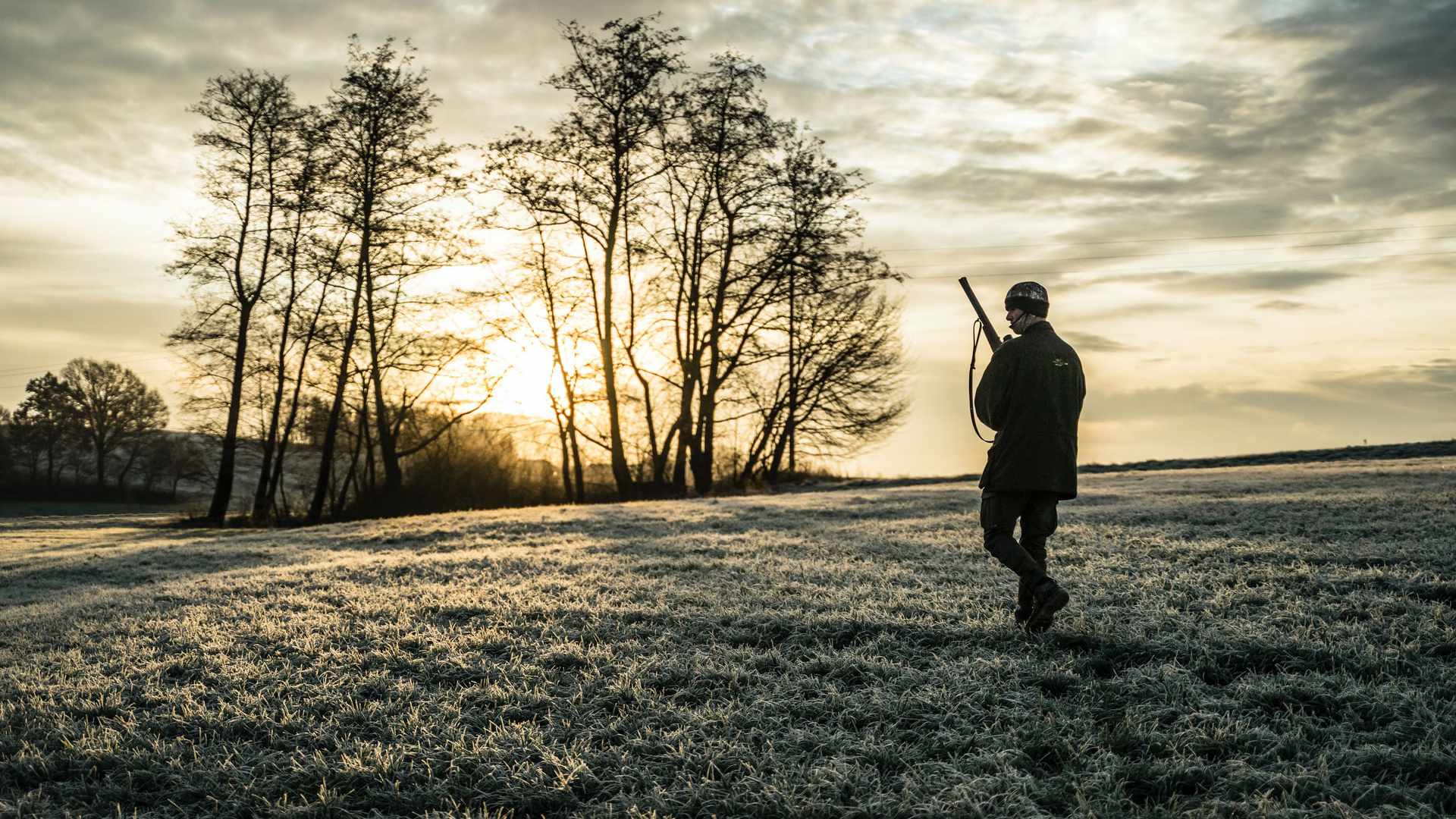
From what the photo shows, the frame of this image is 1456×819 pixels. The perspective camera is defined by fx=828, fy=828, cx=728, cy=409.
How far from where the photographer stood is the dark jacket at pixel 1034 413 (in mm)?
5645

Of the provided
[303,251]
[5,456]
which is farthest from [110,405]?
[303,251]

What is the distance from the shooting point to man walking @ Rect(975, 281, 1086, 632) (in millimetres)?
5656

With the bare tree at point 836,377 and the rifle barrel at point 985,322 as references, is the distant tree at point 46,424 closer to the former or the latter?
the bare tree at point 836,377

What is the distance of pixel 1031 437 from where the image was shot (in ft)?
18.6

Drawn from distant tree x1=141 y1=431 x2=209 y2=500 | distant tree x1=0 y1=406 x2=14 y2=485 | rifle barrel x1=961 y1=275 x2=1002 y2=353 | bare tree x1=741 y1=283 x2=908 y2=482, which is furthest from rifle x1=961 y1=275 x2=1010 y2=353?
distant tree x1=0 y1=406 x2=14 y2=485

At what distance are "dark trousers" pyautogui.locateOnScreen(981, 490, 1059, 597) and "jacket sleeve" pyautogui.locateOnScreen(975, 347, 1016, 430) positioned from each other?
518 mm

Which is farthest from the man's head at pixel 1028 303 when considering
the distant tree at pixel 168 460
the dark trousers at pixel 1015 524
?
the distant tree at pixel 168 460

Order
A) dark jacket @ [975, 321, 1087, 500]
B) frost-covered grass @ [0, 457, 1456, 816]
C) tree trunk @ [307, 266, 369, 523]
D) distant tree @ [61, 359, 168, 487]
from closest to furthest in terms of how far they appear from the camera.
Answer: frost-covered grass @ [0, 457, 1456, 816], dark jacket @ [975, 321, 1087, 500], tree trunk @ [307, 266, 369, 523], distant tree @ [61, 359, 168, 487]

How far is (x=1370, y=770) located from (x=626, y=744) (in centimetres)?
357

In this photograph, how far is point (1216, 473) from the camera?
2309 cm

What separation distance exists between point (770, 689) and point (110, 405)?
60224mm

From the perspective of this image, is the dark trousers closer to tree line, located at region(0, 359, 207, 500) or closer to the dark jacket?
the dark jacket

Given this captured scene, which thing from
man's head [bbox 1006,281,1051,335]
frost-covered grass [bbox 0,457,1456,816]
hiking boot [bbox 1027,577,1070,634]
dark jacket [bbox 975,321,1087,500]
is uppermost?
man's head [bbox 1006,281,1051,335]

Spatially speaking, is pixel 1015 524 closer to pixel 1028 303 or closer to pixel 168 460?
pixel 1028 303
